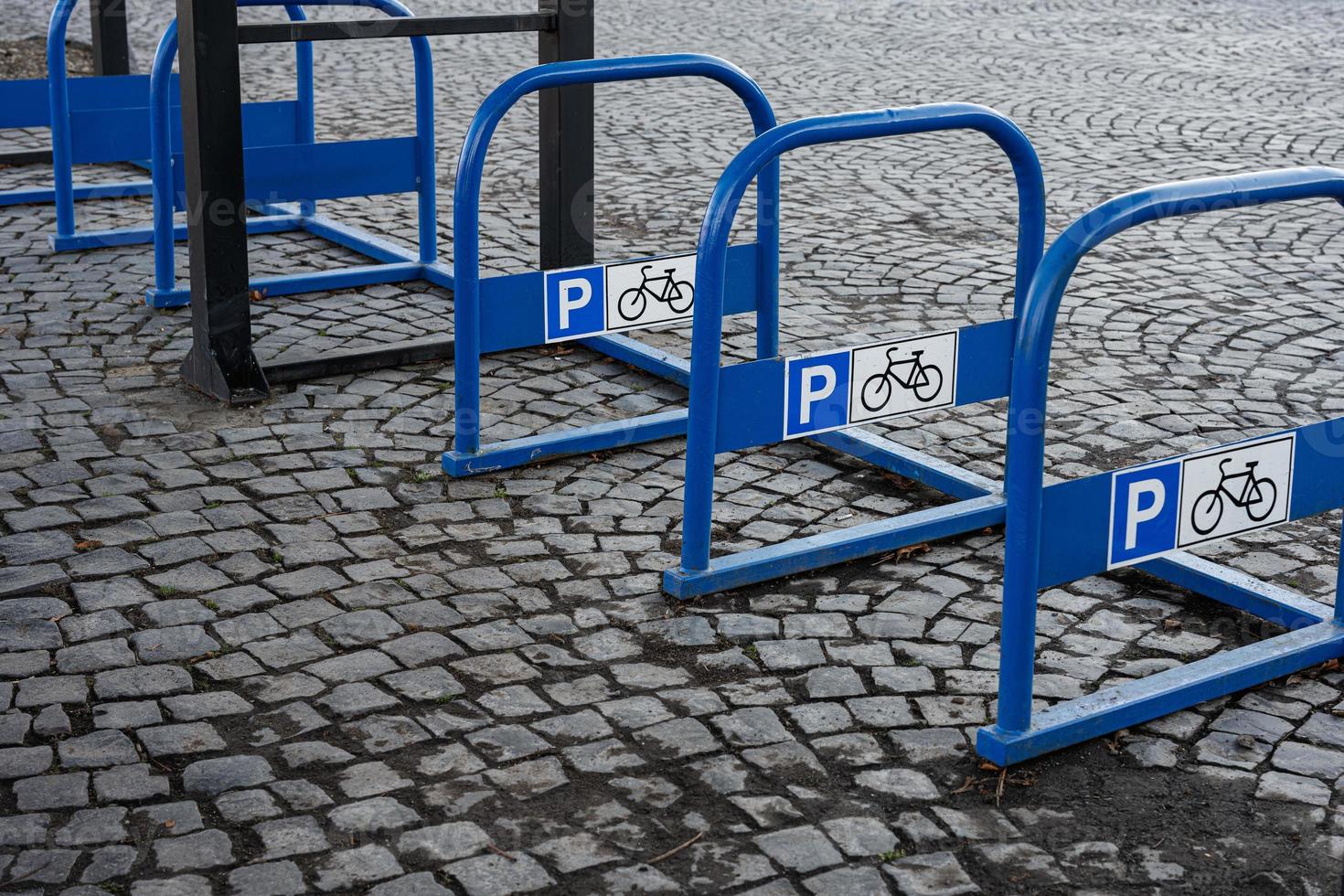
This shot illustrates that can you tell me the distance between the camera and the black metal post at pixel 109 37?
9.39 m

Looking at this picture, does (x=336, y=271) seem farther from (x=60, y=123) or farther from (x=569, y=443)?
(x=569, y=443)

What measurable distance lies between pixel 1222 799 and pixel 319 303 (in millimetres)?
4517

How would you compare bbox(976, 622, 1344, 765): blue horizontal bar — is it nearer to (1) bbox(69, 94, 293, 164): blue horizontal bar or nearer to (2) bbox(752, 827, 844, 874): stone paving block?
(2) bbox(752, 827, 844, 874): stone paving block

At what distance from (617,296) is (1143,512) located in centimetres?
207

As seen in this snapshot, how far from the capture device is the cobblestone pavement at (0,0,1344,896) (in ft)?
10.4

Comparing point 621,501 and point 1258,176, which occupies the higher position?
point 1258,176

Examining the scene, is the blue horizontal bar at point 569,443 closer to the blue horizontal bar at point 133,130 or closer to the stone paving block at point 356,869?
the stone paving block at point 356,869

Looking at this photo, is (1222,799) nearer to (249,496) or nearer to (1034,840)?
(1034,840)

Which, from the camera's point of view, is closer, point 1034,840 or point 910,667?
point 1034,840

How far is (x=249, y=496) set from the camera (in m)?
4.80

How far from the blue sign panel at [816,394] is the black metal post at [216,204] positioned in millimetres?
2175

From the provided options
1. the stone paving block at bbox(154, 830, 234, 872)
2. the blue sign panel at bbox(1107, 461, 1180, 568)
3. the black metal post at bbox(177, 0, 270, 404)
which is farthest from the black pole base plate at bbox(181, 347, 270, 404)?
the blue sign panel at bbox(1107, 461, 1180, 568)

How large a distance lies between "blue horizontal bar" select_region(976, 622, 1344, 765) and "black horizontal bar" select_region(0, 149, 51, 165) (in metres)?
7.52

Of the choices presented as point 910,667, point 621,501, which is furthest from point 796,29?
point 910,667
